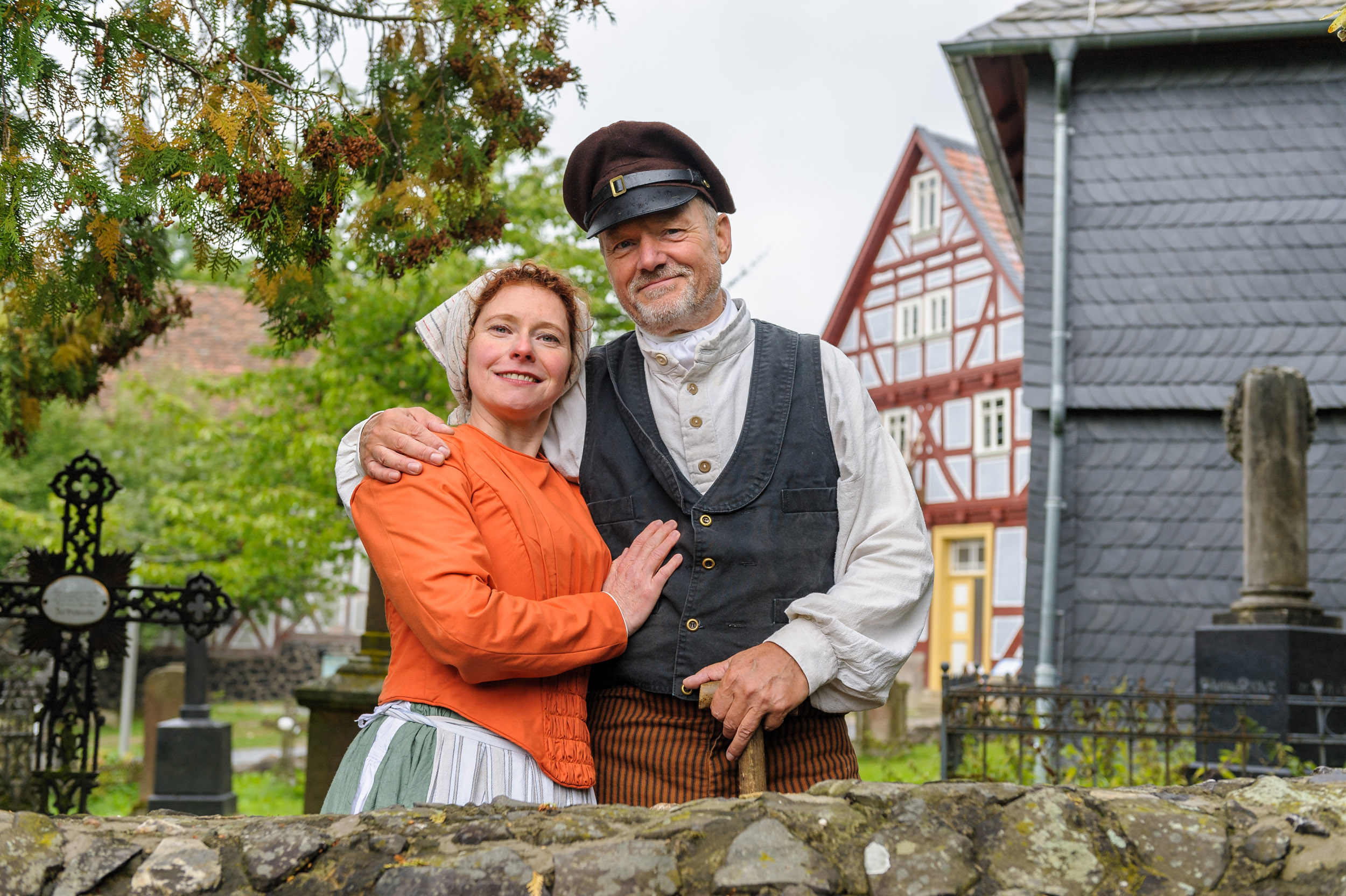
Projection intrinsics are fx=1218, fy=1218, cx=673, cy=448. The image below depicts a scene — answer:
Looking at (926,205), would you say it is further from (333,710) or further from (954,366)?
(333,710)

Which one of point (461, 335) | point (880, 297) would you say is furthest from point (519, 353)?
point (880, 297)

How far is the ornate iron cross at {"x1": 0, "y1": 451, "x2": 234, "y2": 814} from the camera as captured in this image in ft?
19.7

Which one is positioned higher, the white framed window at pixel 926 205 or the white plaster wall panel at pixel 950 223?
the white framed window at pixel 926 205

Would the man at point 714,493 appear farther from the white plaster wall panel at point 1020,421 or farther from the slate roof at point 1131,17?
the white plaster wall panel at point 1020,421

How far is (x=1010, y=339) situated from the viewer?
1839cm

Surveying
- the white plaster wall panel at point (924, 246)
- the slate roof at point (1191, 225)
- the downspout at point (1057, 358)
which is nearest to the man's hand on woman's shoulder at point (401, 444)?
the downspout at point (1057, 358)

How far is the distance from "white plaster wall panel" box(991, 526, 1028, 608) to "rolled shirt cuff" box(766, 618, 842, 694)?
16677mm

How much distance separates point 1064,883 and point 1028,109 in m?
10.1

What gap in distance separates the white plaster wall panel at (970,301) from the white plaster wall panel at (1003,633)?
458 centimetres

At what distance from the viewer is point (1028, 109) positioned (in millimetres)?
10648

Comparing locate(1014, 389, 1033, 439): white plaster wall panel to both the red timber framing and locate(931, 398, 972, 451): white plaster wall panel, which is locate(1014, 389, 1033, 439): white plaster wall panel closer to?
the red timber framing

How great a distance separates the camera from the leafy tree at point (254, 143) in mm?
2461

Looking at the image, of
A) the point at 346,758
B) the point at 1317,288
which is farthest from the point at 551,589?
the point at 1317,288

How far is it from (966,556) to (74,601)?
16034 millimetres
